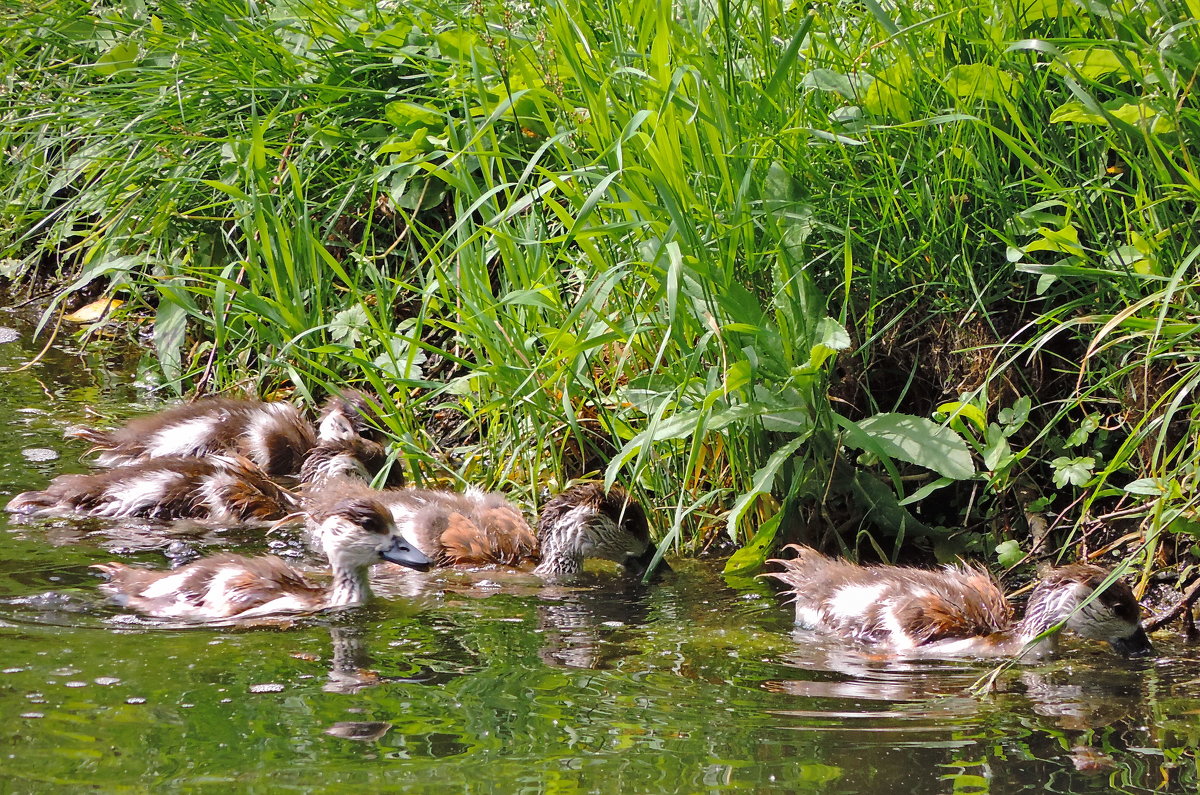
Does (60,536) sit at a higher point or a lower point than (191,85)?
lower

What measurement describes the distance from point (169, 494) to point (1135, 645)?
3133mm

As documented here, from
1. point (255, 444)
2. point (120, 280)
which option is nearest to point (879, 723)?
point (255, 444)

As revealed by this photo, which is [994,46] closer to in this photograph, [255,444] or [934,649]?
[934,649]

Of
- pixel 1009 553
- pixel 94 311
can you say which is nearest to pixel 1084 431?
pixel 1009 553

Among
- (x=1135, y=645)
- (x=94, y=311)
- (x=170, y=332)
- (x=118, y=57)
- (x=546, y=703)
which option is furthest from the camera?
(x=94, y=311)

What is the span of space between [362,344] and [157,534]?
1.11m

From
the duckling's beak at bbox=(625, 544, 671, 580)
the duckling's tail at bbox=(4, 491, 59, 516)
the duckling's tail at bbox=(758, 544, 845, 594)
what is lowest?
the duckling's beak at bbox=(625, 544, 671, 580)

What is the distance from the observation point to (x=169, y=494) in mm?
4844

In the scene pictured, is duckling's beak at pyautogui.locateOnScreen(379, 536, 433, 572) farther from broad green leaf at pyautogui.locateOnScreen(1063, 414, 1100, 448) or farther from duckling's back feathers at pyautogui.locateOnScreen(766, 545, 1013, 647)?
broad green leaf at pyautogui.locateOnScreen(1063, 414, 1100, 448)

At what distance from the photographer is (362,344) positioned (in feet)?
17.5

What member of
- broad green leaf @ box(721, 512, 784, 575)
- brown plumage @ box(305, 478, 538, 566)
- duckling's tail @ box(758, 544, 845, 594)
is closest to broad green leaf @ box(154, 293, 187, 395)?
brown plumage @ box(305, 478, 538, 566)

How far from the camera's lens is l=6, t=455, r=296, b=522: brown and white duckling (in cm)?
470

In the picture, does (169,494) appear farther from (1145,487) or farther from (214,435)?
(1145,487)

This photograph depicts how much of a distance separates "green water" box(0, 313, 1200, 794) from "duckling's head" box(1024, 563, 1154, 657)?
0.06 m
